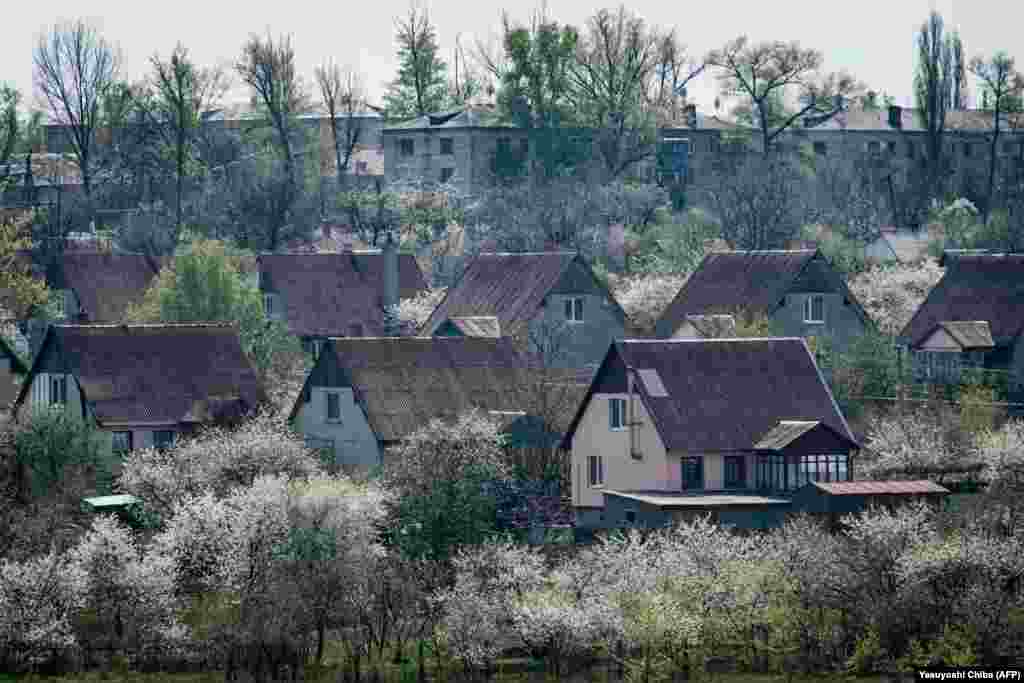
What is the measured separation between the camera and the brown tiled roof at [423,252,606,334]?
2960 inches

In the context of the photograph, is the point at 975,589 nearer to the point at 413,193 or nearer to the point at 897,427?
the point at 897,427

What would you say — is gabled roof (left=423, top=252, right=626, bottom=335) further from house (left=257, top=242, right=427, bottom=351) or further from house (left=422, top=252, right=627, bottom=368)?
house (left=257, top=242, right=427, bottom=351)

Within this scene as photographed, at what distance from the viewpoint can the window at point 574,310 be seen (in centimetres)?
7550

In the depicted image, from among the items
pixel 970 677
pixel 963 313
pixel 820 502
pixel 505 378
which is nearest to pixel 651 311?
pixel 963 313

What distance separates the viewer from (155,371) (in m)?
62.5

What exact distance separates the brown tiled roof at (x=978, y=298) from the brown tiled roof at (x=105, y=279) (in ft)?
86.3

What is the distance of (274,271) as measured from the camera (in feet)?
289

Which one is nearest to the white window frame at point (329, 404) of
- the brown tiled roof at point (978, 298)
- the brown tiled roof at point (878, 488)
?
the brown tiled roof at point (878, 488)

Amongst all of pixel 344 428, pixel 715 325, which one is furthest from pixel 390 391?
pixel 715 325

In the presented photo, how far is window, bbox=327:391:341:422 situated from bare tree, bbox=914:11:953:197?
61560 millimetres

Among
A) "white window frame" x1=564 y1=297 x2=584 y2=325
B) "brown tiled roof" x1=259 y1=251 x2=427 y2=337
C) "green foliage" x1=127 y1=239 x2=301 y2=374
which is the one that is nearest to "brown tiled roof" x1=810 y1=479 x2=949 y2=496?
"white window frame" x1=564 y1=297 x2=584 y2=325

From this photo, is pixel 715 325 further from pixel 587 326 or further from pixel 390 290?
pixel 390 290

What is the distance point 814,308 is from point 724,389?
62.8ft

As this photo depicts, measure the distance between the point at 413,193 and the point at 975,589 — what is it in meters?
67.4
